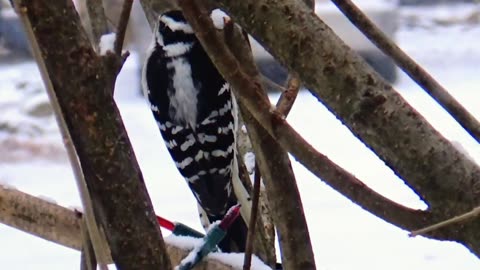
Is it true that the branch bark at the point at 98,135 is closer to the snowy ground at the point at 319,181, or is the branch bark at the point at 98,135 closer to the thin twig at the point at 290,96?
the thin twig at the point at 290,96

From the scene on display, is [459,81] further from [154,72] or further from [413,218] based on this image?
[413,218]

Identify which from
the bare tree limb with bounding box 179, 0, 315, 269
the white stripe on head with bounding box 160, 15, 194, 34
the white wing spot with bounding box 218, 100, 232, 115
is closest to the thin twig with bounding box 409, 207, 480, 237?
the bare tree limb with bounding box 179, 0, 315, 269

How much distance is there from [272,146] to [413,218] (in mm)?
121

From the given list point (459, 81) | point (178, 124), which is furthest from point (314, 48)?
point (459, 81)

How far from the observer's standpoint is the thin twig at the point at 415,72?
581mm

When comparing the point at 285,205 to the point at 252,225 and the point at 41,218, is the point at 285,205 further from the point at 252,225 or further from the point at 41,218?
the point at 41,218

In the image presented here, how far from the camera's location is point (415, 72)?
60cm

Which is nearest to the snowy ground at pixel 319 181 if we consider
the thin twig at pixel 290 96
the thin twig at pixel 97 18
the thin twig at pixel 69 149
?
the thin twig at pixel 97 18

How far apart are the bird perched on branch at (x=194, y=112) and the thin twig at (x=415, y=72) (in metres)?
0.82

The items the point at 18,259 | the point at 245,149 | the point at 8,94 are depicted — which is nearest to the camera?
the point at 245,149

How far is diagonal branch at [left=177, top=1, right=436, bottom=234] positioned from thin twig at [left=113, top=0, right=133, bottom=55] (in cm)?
7

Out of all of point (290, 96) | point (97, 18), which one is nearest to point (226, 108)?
point (97, 18)

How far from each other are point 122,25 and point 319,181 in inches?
42.9

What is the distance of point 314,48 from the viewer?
533mm
